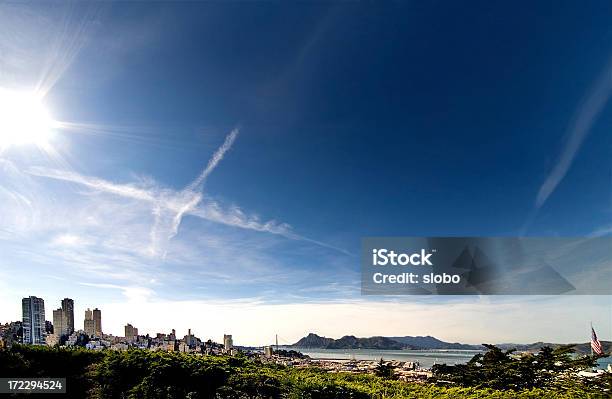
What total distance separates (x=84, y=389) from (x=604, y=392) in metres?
11.0

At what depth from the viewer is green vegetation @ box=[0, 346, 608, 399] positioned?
8.16 meters

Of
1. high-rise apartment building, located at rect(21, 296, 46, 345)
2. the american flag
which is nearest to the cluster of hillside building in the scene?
high-rise apartment building, located at rect(21, 296, 46, 345)

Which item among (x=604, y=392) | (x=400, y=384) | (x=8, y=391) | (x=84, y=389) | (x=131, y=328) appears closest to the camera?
(x=604, y=392)

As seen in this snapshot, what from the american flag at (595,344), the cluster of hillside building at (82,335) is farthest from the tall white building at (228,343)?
the american flag at (595,344)

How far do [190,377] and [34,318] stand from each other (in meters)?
7.86

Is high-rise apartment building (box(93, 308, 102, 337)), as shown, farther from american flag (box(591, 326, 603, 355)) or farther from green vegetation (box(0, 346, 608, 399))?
american flag (box(591, 326, 603, 355))

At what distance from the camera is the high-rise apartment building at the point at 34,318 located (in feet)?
45.0

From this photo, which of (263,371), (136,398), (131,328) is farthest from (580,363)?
(131,328)

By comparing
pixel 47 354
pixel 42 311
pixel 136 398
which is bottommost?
pixel 136 398

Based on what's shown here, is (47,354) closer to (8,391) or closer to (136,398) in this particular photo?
(8,391)

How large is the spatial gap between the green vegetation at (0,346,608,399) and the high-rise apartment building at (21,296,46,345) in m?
3.78

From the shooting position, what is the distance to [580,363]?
926 cm

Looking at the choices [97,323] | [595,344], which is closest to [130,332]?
[97,323]

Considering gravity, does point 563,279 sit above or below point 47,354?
above
